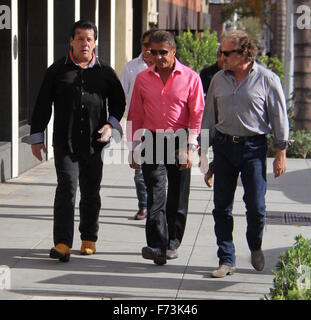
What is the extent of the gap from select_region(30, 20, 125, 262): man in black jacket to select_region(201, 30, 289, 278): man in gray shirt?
3.23 feet

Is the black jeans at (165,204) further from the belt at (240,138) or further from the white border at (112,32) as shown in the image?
the white border at (112,32)

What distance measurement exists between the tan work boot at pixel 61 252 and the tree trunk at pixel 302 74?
9763mm

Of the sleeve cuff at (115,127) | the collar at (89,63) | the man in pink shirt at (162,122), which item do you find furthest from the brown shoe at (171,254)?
the collar at (89,63)

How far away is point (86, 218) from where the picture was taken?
8.02 m

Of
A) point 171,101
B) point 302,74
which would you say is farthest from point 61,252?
point 302,74

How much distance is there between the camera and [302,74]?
56.1 feet

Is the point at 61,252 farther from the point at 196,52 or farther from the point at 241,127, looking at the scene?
the point at 196,52

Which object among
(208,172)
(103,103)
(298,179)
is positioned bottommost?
(298,179)

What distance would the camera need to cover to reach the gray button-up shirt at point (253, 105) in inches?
279

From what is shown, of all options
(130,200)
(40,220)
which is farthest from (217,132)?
(130,200)

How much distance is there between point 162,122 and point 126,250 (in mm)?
1339

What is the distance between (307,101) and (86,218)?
379 inches

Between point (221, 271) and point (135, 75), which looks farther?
point (135, 75)
